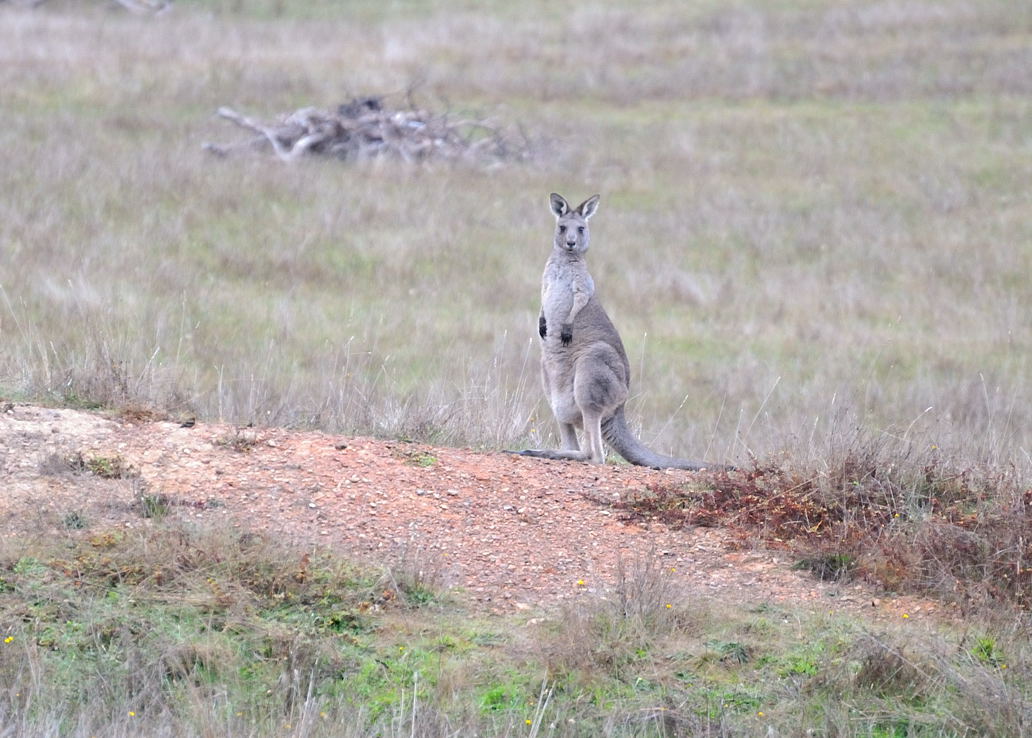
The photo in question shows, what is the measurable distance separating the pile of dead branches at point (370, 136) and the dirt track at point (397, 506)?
13550 mm

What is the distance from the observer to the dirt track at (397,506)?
5.66 m

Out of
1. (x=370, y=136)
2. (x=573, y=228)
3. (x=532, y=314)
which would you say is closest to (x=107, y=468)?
(x=573, y=228)

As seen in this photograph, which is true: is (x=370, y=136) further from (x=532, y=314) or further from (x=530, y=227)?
(x=532, y=314)

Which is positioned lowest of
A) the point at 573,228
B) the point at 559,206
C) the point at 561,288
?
the point at 561,288

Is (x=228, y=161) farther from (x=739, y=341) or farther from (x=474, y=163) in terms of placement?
(x=739, y=341)

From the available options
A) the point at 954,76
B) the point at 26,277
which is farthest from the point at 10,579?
the point at 954,76

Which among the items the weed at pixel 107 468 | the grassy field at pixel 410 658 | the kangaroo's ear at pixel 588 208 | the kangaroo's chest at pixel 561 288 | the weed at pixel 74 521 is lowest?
the grassy field at pixel 410 658

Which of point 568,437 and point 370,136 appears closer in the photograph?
point 568,437

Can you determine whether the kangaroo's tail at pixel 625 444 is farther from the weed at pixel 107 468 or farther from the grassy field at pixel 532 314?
the weed at pixel 107 468

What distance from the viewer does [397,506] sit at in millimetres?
6195

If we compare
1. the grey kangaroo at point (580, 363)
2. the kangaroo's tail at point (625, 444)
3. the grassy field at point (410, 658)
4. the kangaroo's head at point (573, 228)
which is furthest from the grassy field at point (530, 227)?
the grassy field at point (410, 658)

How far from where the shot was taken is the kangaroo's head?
8.48 meters

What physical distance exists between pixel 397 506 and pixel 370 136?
15.4 metres

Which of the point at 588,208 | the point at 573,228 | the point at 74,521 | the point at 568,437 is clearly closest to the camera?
the point at 74,521
